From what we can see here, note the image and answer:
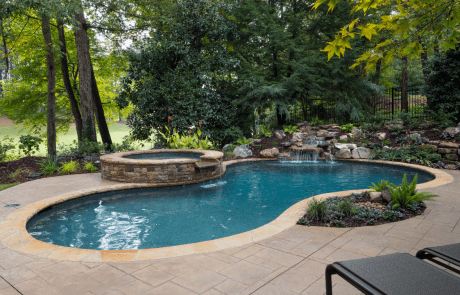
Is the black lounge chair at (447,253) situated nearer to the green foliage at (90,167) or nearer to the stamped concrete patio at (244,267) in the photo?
the stamped concrete patio at (244,267)

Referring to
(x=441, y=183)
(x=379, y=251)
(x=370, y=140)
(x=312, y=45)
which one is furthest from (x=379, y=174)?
(x=312, y=45)

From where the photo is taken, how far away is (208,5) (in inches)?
491

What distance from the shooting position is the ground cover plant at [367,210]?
3.79m

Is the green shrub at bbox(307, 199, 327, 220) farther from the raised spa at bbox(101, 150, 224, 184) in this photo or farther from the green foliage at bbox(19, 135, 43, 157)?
the green foliage at bbox(19, 135, 43, 157)

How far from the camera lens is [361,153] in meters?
9.98

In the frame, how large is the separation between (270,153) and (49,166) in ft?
23.8

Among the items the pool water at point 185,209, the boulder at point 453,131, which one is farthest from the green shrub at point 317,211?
the boulder at point 453,131

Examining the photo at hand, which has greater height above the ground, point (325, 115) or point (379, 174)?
point (325, 115)

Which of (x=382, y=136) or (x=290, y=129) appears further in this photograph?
(x=290, y=129)

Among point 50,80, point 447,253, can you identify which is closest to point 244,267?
point 447,253

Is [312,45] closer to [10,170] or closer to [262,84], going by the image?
[262,84]

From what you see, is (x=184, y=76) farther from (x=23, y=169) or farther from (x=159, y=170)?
(x=23, y=169)

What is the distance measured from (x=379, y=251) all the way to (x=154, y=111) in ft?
34.8

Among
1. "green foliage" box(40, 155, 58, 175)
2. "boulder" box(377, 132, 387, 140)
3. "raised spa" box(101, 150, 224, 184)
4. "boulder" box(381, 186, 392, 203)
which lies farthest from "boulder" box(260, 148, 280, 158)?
"green foliage" box(40, 155, 58, 175)
